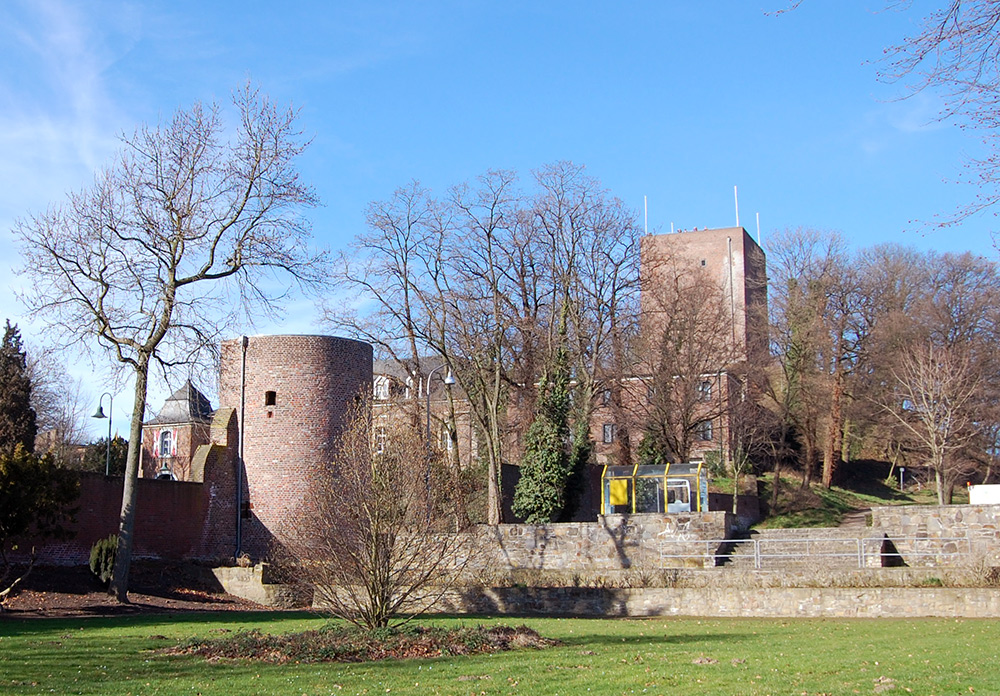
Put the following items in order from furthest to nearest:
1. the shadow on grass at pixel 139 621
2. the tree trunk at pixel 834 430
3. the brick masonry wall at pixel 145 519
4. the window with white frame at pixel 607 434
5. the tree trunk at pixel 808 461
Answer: the window with white frame at pixel 607 434 < the tree trunk at pixel 834 430 < the tree trunk at pixel 808 461 < the brick masonry wall at pixel 145 519 < the shadow on grass at pixel 139 621

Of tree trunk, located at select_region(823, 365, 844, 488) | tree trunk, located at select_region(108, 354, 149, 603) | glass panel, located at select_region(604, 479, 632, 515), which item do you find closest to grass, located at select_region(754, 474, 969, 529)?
tree trunk, located at select_region(823, 365, 844, 488)

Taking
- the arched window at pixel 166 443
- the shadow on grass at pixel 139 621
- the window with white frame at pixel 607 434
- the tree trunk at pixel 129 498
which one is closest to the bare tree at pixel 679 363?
the window with white frame at pixel 607 434

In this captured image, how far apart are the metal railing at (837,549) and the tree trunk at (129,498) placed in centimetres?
1349

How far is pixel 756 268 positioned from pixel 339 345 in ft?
119

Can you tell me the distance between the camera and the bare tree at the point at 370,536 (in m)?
14.1

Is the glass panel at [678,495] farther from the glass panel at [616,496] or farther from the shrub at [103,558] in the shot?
the shrub at [103,558]

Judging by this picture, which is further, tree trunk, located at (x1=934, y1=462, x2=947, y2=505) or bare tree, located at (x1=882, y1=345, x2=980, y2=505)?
bare tree, located at (x1=882, y1=345, x2=980, y2=505)

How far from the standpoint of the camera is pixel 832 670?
440 inches

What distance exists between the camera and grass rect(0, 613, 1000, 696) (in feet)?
33.2

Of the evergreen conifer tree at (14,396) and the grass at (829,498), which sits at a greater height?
the evergreen conifer tree at (14,396)

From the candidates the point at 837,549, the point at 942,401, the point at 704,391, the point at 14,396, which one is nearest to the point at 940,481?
the point at 942,401

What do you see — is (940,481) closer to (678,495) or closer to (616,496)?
(678,495)

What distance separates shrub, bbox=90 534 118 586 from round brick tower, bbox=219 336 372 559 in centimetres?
541

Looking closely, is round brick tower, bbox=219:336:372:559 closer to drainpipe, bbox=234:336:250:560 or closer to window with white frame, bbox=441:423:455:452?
drainpipe, bbox=234:336:250:560
